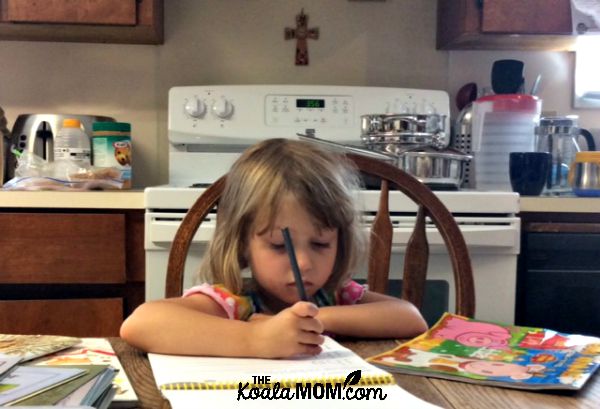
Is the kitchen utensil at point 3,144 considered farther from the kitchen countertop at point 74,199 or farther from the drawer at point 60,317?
the drawer at point 60,317

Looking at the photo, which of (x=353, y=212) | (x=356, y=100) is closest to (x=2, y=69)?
(x=356, y=100)

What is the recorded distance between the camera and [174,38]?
225 cm

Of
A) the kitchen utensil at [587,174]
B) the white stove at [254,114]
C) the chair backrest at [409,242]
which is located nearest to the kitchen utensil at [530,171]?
the kitchen utensil at [587,174]

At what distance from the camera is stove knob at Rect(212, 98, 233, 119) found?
2016mm

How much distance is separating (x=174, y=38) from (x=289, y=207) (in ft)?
4.99

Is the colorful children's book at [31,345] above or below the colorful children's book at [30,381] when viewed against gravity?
below

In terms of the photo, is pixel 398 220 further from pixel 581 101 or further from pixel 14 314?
pixel 581 101

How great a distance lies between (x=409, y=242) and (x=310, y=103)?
3.21 feet

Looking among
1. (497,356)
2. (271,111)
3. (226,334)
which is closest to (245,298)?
(226,334)

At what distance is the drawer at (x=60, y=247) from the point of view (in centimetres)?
165

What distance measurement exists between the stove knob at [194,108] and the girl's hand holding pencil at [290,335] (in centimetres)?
140

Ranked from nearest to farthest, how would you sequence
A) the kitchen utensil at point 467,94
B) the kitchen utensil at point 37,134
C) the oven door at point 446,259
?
the oven door at point 446,259 → the kitchen utensil at point 37,134 → the kitchen utensil at point 467,94

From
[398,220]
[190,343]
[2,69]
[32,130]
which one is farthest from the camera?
[2,69]

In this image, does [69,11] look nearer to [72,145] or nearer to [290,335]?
[72,145]
